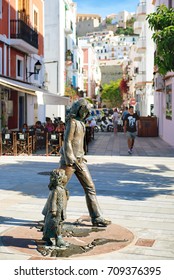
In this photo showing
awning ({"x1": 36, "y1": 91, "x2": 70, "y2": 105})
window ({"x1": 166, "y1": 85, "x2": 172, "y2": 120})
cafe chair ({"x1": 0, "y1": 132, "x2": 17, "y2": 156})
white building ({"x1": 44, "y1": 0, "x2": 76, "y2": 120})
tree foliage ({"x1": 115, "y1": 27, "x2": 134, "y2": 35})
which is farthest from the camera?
tree foliage ({"x1": 115, "y1": 27, "x2": 134, "y2": 35})

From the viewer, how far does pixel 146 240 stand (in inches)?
245

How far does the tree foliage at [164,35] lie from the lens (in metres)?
9.04

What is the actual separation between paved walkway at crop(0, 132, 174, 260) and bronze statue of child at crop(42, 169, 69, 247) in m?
0.37

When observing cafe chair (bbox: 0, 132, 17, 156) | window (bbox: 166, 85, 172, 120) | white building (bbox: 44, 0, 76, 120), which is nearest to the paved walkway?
cafe chair (bbox: 0, 132, 17, 156)

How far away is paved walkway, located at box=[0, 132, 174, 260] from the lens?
5.97 metres

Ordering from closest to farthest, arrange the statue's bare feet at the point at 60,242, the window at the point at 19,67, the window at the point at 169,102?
the statue's bare feet at the point at 60,242 → the window at the point at 169,102 → the window at the point at 19,67

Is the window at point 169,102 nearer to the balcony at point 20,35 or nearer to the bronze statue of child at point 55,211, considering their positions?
the balcony at point 20,35

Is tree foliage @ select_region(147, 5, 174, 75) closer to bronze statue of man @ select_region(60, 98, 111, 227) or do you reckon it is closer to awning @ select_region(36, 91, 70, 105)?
bronze statue of man @ select_region(60, 98, 111, 227)

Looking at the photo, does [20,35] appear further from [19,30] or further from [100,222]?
Result: [100,222]

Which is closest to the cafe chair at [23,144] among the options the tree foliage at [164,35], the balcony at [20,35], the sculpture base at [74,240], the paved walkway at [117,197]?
the paved walkway at [117,197]

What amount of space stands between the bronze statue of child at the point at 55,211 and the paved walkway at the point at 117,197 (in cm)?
37

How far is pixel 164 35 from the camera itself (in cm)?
Answer: 902

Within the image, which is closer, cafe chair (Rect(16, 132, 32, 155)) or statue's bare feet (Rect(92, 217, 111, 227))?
statue's bare feet (Rect(92, 217, 111, 227))

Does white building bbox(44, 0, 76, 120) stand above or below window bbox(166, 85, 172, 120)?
above
